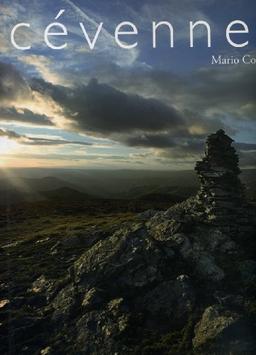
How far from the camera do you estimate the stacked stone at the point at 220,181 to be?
33.0 metres

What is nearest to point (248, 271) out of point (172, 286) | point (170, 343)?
point (172, 286)

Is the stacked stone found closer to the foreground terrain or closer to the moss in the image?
the foreground terrain

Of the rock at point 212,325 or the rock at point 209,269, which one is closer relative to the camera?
the rock at point 212,325

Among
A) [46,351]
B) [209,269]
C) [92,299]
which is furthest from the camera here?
[209,269]

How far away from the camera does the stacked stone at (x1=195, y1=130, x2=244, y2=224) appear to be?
33.0m

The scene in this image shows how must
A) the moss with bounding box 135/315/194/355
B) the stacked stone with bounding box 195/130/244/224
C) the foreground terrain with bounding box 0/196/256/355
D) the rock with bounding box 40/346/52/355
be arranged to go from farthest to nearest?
the stacked stone with bounding box 195/130/244/224
the rock with bounding box 40/346/52/355
the foreground terrain with bounding box 0/196/256/355
the moss with bounding box 135/315/194/355

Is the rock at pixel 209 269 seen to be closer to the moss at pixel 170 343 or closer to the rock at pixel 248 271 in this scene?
the rock at pixel 248 271

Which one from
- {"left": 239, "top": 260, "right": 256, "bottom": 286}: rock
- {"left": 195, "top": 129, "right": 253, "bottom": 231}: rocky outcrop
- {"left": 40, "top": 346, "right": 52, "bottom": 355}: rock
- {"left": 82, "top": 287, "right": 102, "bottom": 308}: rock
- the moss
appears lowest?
{"left": 40, "top": 346, "right": 52, "bottom": 355}: rock

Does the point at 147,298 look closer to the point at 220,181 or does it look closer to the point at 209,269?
→ the point at 209,269

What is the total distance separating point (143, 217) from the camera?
2277 inches

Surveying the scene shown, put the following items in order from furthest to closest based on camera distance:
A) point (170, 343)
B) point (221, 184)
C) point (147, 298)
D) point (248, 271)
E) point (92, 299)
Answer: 1. point (221, 184)
2. point (248, 271)
3. point (92, 299)
4. point (147, 298)
5. point (170, 343)

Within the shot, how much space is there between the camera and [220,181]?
111ft

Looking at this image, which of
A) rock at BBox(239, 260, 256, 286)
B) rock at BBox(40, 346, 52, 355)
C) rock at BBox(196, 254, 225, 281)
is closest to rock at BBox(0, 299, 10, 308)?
rock at BBox(40, 346, 52, 355)

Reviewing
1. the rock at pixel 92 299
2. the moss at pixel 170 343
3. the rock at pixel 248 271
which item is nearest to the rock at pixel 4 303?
the rock at pixel 92 299
